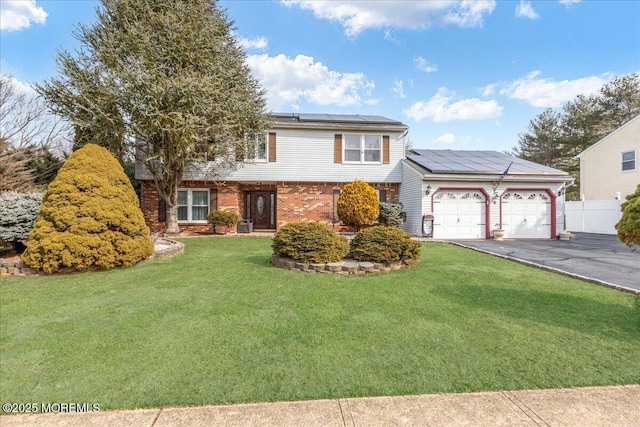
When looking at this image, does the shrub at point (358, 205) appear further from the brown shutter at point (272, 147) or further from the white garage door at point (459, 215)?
the brown shutter at point (272, 147)

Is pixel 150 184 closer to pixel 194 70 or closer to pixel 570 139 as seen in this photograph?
pixel 194 70

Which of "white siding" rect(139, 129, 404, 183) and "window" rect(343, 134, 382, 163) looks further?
"window" rect(343, 134, 382, 163)

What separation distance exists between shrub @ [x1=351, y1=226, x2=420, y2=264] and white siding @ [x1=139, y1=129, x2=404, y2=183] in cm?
824

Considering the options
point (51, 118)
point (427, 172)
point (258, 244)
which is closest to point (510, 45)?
point (427, 172)

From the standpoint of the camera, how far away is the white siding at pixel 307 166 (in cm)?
1488

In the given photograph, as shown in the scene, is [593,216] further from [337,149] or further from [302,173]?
[302,173]

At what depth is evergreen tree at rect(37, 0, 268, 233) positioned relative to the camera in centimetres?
1070

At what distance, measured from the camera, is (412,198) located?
46.0ft

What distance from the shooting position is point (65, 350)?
3.30 metres

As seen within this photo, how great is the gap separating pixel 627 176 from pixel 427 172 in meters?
13.8

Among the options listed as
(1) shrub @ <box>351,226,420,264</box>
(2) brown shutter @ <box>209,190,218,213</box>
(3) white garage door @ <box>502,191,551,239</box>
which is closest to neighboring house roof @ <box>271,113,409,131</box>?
(2) brown shutter @ <box>209,190,218,213</box>

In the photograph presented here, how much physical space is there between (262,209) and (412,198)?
25.2ft

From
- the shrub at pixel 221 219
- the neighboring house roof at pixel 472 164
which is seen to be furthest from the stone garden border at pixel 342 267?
the shrub at pixel 221 219

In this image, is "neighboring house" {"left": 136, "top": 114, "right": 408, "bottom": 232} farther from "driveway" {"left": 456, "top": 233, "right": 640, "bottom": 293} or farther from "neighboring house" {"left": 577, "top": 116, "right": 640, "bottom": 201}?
"neighboring house" {"left": 577, "top": 116, "right": 640, "bottom": 201}
